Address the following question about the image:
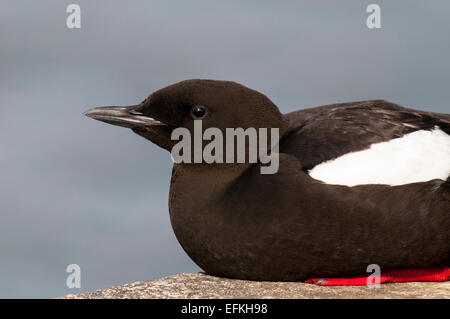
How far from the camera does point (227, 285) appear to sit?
17.0 feet

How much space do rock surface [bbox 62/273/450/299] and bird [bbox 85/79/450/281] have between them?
10cm

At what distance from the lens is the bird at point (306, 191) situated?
4.94 metres

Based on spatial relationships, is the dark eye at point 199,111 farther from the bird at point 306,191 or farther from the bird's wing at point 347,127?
the bird's wing at point 347,127

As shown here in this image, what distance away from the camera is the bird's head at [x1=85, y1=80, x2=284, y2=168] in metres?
5.27

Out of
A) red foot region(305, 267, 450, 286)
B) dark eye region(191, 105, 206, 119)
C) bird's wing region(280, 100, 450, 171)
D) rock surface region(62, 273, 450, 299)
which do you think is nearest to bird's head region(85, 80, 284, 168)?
dark eye region(191, 105, 206, 119)

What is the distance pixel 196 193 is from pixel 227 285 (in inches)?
29.9

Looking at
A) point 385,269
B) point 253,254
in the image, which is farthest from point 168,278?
point 385,269

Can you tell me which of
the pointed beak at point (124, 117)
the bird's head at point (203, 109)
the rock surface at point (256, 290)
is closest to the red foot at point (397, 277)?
the rock surface at point (256, 290)

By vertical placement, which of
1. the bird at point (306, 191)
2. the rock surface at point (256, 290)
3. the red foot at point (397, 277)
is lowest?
the rock surface at point (256, 290)

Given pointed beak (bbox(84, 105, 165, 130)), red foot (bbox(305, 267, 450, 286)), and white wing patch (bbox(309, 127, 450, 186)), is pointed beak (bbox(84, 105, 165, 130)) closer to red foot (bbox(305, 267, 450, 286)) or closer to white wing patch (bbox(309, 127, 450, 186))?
white wing patch (bbox(309, 127, 450, 186))

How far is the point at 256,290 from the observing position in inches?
195

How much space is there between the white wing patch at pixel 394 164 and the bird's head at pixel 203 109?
26.5 inches

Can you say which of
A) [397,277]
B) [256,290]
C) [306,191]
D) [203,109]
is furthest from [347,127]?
[256,290]
